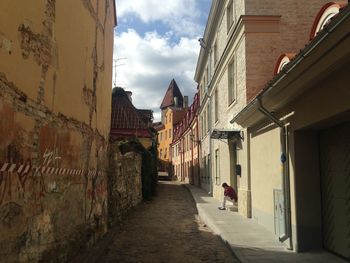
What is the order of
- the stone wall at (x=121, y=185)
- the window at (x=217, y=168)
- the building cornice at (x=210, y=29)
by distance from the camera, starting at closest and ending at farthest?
the stone wall at (x=121, y=185) < the building cornice at (x=210, y=29) < the window at (x=217, y=168)

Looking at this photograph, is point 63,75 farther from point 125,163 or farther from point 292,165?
point 125,163

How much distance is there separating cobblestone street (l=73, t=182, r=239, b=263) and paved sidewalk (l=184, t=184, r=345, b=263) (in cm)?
25

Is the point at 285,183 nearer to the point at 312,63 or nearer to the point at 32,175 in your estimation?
the point at 312,63

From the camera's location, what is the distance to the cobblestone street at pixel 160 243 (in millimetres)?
9102

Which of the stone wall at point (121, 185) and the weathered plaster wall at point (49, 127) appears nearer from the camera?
the weathered plaster wall at point (49, 127)

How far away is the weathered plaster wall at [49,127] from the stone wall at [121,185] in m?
2.34

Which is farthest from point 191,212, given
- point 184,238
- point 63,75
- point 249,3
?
point 63,75

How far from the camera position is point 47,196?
697 centimetres

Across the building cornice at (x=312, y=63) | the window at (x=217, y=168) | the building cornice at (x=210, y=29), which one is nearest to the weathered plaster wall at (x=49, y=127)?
the building cornice at (x=312, y=63)

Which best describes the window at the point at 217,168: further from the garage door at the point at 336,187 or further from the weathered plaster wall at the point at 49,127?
the garage door at the point at 336,187

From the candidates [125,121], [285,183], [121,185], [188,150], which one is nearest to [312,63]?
[285,183]

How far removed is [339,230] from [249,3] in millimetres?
8933

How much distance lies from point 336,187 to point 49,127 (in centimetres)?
494

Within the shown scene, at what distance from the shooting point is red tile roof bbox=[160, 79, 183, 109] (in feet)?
260
